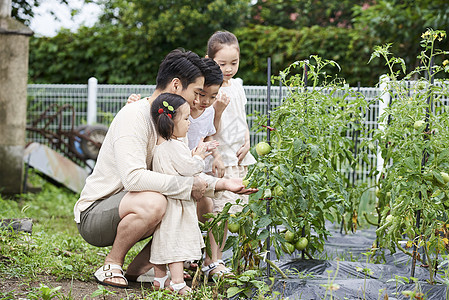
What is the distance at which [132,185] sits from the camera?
7.85ft

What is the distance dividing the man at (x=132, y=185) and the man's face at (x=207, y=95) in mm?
31

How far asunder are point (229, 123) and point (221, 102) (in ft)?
0.74

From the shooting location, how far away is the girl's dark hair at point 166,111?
2.40m

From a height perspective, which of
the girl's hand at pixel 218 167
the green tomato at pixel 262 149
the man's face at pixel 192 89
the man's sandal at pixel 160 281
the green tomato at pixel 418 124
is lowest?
the man's sandal at pixel 160 281

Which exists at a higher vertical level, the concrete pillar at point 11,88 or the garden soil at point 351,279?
the concrete pillar at point 11,88

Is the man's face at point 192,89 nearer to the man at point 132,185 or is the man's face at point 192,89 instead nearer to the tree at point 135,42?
the man at point 132,185

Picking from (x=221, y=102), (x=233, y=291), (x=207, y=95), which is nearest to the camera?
(x=233, y=291)

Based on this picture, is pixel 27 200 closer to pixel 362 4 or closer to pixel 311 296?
pixel 311 296

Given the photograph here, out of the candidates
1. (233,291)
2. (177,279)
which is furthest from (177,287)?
(233,291)

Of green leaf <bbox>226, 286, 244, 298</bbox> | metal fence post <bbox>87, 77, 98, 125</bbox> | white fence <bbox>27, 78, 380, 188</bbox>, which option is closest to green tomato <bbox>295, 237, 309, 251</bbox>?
green leaf <bbox>226, 286, 244, 298</bbox>

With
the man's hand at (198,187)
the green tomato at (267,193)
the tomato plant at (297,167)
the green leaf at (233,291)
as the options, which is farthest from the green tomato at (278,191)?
the green leaf at (233,291)

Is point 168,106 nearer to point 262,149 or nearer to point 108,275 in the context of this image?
point 262,149

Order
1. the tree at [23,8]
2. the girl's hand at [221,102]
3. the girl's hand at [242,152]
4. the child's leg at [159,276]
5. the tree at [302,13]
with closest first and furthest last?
the child's leg at [159,276] < the girl's hand at [221,102] < the girl's hand at [242,152] < the tree at [23,8] < the tree at [302,13]

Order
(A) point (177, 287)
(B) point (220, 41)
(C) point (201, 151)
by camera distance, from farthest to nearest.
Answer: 1. (B) point (220, 41)
2. (C) point (201, 151)
3. (A) point (177, 287)
